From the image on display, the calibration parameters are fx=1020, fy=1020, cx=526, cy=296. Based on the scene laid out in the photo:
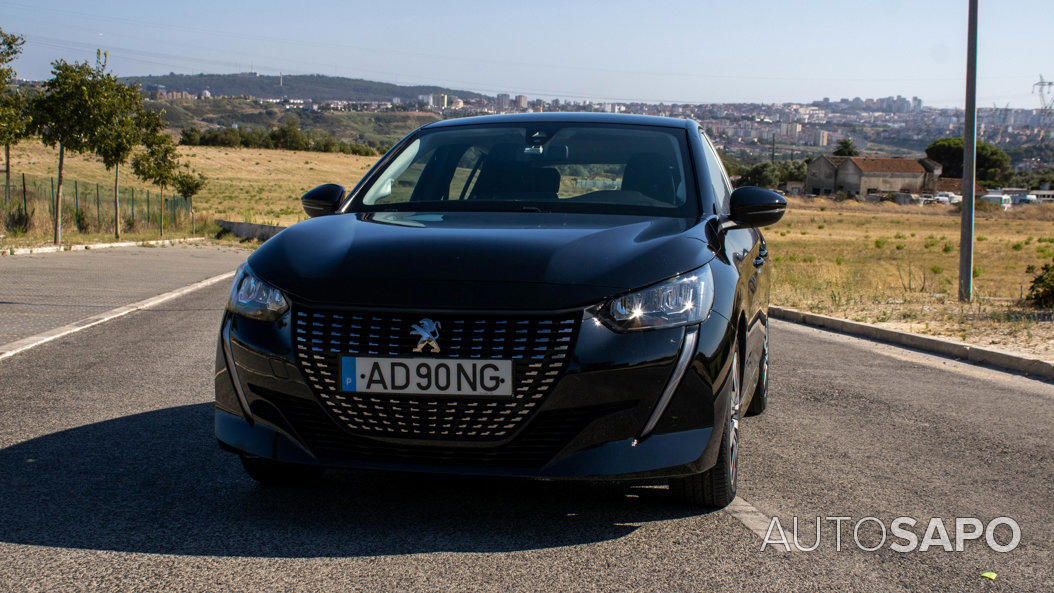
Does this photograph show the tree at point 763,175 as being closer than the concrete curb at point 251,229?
No

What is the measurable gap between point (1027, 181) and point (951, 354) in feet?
580

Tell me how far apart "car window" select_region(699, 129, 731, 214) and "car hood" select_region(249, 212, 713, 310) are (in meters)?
0.61

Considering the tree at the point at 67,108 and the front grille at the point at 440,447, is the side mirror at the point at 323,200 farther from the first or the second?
the tree at the point at 67,108

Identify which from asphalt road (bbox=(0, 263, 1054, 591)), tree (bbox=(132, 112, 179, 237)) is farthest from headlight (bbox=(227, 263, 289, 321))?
tree (bbox=(132, 112, 179, 237))

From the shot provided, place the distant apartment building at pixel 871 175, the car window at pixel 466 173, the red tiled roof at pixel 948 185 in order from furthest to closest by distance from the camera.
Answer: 1. the red tiled roof at pixel 948 185
2. the distant apartment building at pixel 871 175
3. the car window at pixel 466 173

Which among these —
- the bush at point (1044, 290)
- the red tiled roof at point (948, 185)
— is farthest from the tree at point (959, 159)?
the bush at point (1044, 290)

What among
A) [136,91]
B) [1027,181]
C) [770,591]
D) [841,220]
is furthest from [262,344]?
[1027,181]

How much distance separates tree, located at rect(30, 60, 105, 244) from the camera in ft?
102

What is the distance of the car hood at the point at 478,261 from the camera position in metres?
3.40

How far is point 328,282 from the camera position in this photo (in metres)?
3.53

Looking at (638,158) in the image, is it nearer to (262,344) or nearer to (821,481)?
(821,481)

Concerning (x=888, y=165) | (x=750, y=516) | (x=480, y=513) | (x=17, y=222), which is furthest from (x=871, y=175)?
(x=480, y=513)

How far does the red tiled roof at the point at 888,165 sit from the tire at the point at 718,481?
488 feet

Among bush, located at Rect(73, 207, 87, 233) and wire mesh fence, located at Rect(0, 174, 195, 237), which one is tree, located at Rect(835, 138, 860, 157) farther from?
bush, located at Rect(73, 207, 87, 233)
